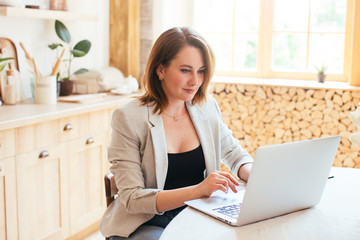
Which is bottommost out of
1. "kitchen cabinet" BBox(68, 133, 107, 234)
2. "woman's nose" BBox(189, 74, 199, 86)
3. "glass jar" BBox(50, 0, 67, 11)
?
"kitchen cabinet" BBox(68, 133, 107, 234)

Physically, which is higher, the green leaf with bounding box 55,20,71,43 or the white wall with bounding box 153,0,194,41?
the white wall with bounding box 153,0,194,41

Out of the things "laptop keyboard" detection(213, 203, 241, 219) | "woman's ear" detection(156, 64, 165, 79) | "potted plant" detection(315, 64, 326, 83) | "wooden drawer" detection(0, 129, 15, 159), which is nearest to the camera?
"laptop keyboard" detection(213, 203, 241, 219)

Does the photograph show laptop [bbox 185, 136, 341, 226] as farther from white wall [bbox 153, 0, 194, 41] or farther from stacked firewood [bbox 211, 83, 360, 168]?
white wall [bbox 153, 0, 194, 41]

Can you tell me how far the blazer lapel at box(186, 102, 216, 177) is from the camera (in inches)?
75.0

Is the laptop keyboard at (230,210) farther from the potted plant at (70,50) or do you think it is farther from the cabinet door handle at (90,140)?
the potted plant at (70,50)

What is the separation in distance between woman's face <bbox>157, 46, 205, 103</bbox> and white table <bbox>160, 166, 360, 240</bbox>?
0.54 meters

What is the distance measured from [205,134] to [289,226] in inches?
26.1

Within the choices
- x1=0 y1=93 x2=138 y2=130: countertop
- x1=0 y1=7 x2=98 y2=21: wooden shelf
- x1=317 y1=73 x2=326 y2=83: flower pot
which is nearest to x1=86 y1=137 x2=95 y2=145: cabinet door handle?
x1=0 y1=93 x2=138 y2=130: countertop

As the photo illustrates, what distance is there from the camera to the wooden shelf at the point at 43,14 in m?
2.82

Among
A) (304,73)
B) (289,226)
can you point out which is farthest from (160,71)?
(304,73)

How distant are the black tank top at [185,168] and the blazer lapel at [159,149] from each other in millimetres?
44

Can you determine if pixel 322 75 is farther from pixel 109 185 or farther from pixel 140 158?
pixel 109 185

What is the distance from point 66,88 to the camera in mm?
3387

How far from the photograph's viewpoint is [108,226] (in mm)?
1712
